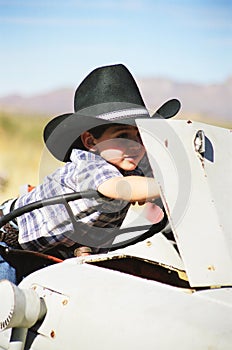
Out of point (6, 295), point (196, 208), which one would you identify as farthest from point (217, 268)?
point (6, 295)

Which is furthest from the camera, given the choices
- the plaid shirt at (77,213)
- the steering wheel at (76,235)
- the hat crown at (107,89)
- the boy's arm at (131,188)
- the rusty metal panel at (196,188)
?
the hat crown at (107,89)

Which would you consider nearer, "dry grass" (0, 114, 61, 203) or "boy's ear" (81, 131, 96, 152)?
"boy's ear" (81, 131, 96, 152)

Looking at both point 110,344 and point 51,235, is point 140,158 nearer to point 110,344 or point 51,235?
point 51,235

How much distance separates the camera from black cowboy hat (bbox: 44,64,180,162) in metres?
3.77

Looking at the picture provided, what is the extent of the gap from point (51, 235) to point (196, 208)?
99 centimetres

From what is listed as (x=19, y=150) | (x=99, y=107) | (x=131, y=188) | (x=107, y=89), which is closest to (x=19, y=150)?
(x=19, y=150)

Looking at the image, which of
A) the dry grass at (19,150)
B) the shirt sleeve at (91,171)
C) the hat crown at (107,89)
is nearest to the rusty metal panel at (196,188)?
the shirt sleeve at (91,171)

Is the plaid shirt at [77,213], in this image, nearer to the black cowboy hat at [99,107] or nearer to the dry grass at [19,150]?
the black cowboy hat at [99,107]

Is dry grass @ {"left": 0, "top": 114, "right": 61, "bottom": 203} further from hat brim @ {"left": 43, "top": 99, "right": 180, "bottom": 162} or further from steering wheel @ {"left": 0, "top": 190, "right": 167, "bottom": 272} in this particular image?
steering wheel @ {"left": 0, "top": 190, "right": 167, "bottom": 272}

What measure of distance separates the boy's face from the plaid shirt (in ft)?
0.17

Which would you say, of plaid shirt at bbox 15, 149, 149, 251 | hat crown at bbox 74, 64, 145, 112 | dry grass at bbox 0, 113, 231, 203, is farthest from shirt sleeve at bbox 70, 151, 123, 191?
dry grass at bbox 0, 113, 231, 203

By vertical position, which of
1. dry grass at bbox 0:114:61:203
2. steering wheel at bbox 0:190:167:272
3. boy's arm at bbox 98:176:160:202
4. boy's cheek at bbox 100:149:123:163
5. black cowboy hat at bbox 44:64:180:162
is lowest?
dry grass at bbox 0:114:61:203

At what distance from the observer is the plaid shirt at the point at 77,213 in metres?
3.66

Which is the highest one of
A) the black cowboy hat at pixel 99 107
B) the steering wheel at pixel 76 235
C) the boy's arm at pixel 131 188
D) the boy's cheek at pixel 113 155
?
the black cowboy hat at pixel 99 107
